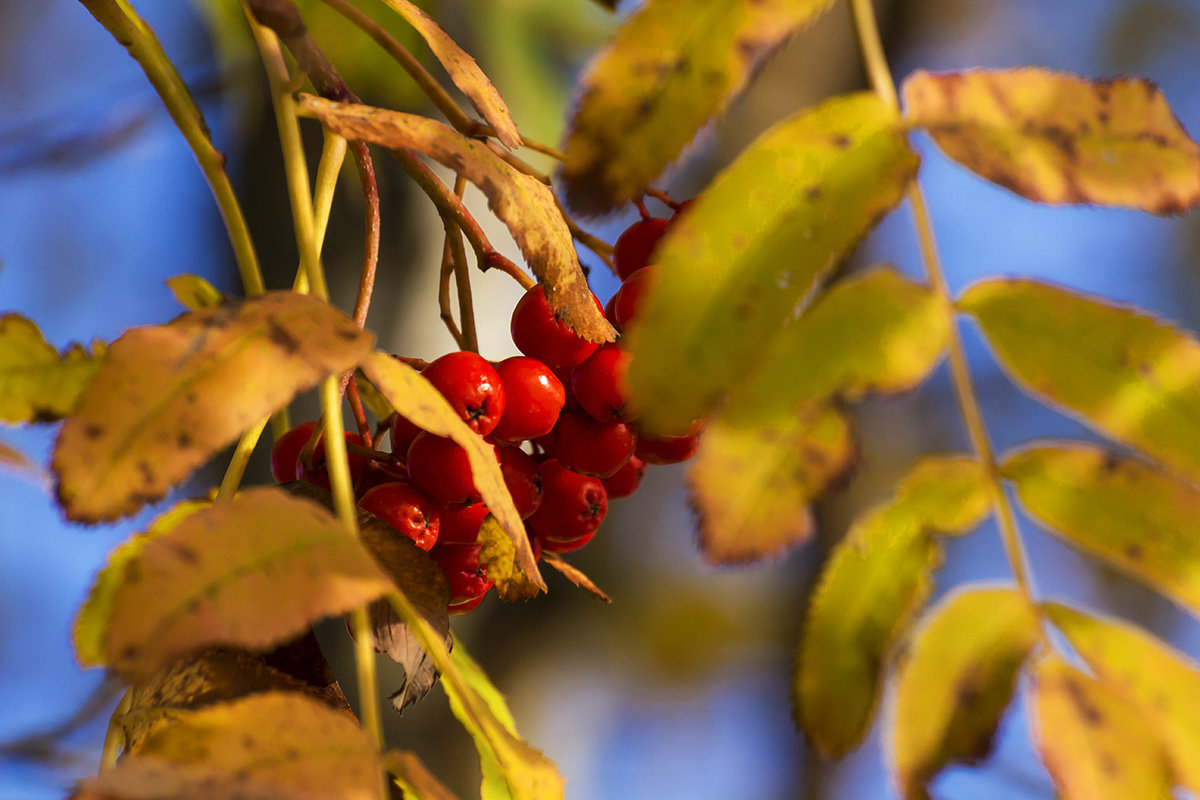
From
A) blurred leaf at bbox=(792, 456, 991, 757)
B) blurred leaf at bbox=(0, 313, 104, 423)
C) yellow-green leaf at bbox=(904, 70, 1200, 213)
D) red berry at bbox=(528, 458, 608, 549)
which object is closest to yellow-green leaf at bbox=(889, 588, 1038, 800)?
blurred leaf at bbox=(792, 456, 991, 757)

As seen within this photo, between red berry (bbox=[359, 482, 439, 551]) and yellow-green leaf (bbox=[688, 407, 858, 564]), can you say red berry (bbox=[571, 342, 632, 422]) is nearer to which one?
red berry (bbox=[359, 482, 439, 551])

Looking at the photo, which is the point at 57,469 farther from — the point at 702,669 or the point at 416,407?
the point at 702,669

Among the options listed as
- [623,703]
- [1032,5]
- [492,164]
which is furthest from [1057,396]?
[1032,5]

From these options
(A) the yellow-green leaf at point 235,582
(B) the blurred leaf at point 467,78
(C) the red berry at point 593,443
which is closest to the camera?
(A) the yellow-green leaf at point 235,582

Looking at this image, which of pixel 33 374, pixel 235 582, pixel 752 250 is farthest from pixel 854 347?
pixel 33 374

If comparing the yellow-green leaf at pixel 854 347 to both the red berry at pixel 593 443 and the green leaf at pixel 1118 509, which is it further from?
the red berry at pixel 593 443

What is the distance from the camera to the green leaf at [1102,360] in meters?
0.28

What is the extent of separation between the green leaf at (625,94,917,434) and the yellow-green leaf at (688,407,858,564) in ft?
0.05

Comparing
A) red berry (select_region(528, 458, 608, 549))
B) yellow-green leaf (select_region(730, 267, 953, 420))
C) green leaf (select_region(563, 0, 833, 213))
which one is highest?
green leaf (select_region(563, 0, 833, 213))

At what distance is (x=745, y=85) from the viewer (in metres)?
A: 0.25

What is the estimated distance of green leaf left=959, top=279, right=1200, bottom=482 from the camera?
0.28 meters

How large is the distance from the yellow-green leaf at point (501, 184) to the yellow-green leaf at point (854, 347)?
10 cm

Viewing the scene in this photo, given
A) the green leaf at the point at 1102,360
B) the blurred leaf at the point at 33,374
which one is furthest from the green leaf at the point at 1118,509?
the blurred leaf at the point at 33,374

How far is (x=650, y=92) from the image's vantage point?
0.82 feet
